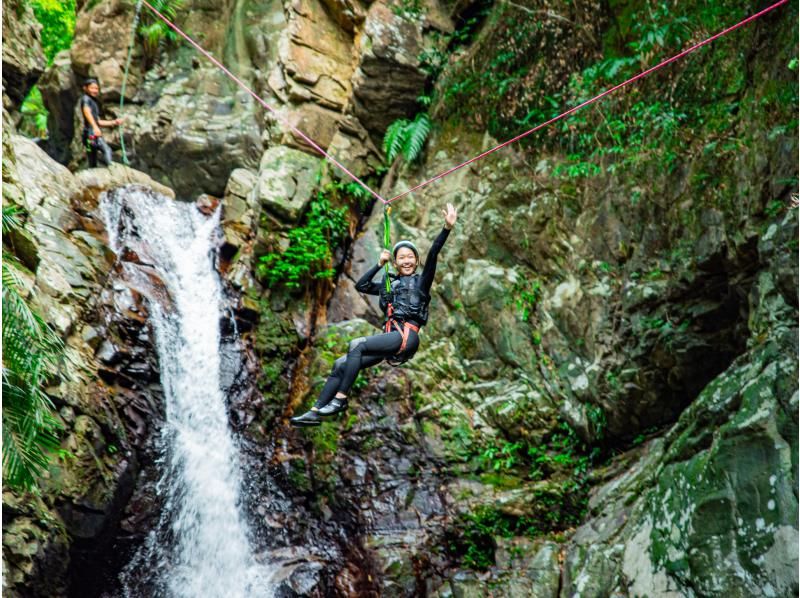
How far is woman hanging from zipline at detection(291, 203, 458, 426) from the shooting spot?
5.41 m

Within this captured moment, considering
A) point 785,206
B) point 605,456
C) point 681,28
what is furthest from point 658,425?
point 681,28

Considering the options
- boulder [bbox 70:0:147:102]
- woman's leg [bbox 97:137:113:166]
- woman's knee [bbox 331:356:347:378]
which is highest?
boulder [bbox 70:0:147:102]

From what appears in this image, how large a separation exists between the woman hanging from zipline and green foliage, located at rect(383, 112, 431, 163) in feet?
17.1

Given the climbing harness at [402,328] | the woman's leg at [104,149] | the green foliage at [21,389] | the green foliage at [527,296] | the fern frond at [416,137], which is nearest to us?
the green foliage at [21,389]

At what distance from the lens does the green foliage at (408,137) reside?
34.8 feet

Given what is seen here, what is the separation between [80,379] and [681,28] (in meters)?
8.49

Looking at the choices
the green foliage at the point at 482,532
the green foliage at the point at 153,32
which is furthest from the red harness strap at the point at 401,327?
the green foliage at the point at 153,32

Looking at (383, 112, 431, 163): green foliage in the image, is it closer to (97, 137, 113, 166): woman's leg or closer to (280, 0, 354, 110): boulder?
(280, 0, 354, 110): boulder

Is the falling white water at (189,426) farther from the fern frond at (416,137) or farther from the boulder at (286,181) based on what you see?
the fern frond at (416,137)

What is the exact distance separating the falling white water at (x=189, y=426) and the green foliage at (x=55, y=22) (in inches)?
372

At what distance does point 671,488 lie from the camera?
5.88m

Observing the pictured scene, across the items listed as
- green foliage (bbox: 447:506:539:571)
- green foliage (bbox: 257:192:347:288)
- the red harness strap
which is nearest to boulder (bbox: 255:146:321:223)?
green foliage (bbox: 257:192:347:288)

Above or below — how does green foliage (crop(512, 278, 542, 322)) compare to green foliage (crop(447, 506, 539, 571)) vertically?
above

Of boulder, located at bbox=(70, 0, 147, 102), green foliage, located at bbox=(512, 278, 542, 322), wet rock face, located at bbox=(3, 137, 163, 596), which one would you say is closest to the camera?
wet rock face, located at bbox=(3, 137, 163, 596)
